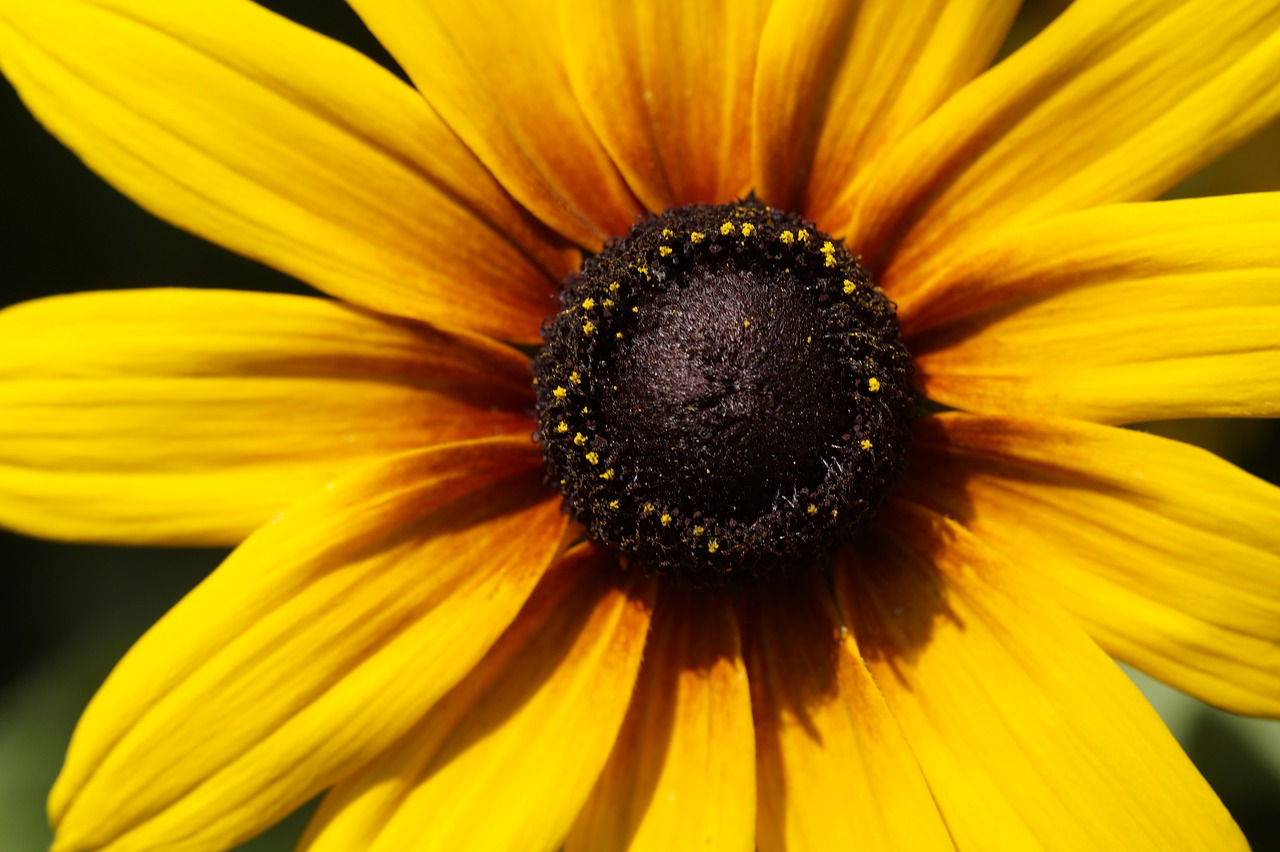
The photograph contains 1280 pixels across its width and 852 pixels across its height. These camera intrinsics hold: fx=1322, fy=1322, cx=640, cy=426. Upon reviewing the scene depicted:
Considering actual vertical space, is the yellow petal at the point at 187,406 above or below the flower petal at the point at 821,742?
above

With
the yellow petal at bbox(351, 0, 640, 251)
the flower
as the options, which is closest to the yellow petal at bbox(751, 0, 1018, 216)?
the flower

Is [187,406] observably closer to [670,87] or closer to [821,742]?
[670,87]

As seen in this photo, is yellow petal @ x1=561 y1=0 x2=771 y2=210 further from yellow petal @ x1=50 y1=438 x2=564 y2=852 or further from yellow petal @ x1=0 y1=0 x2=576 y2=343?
yellow petal @ x1=50 y1=438 x2=564 y2=852

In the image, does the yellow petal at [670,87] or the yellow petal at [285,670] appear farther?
the yellow petal at [670,87]

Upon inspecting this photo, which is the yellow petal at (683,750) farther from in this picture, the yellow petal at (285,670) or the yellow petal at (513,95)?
the yellow petal at (513,95)

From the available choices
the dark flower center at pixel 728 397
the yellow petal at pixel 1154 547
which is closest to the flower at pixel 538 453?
the yellow petal at pixel 1154 547

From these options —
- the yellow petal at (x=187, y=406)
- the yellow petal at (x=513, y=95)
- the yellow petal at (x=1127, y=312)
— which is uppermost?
the yellow petal at (x=513, y=95)
